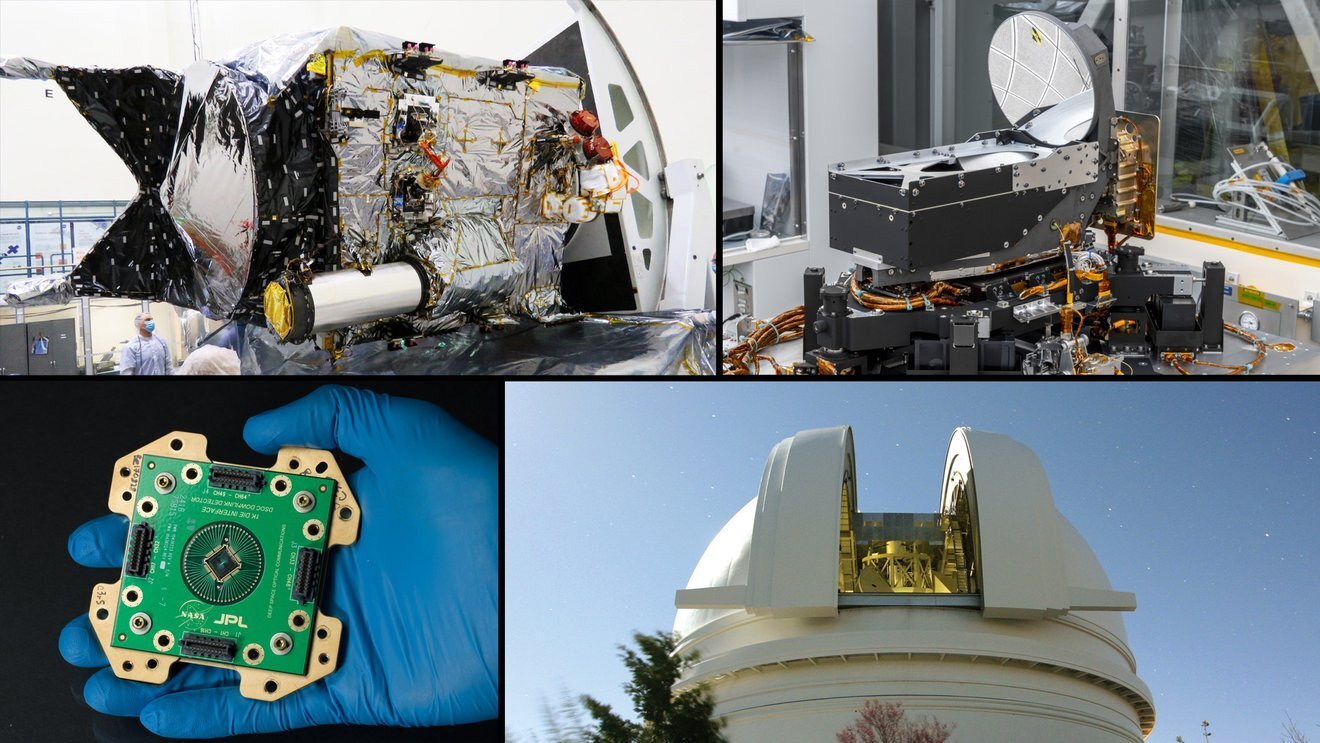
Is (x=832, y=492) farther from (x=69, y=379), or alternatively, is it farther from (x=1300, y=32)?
(x=1300, y=32)

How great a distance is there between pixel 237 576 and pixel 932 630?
1.50 m

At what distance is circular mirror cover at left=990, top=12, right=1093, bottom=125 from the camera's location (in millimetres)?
3586

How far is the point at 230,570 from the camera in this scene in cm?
261

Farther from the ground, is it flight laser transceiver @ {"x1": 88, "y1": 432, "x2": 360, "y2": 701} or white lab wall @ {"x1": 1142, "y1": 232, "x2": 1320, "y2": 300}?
white lab wall @ {"x1": 1142, "y1": 232, "x2": 1320, "y2": 300}

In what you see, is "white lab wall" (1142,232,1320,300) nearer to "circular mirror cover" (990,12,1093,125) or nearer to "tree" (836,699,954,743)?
"circular mirror cover" (990,12,1093,125)

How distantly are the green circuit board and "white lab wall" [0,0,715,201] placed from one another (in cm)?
92

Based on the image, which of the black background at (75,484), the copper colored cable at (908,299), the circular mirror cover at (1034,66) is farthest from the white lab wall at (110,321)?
the circular mirror cover at (1034,66)

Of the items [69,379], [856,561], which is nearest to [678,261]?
[856,561]

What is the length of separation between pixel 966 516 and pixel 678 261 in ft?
4.22

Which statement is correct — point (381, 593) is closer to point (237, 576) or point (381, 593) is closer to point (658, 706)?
point (237, 576)

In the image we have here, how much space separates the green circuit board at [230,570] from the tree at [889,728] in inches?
47.1

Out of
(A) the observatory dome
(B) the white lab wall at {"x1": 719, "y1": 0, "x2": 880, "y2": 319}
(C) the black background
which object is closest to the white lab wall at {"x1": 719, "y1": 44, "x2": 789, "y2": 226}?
(B) the white lab wall at {"x1": 719, "y1": 0, "x2": 880, "y2": 319}

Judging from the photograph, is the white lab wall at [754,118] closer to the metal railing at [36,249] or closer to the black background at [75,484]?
the black background at [75,484]

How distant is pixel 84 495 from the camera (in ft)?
8.80
